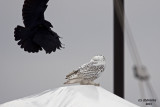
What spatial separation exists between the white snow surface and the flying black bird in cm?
16

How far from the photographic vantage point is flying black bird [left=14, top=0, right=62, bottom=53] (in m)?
0.82

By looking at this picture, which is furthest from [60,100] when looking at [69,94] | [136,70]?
[136,70]

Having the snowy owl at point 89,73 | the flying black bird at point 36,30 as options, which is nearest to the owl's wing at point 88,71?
the snowy owl at point 89,73

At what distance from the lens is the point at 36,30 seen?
2.73 ft

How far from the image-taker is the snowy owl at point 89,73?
731 mm

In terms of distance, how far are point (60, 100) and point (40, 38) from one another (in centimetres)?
24

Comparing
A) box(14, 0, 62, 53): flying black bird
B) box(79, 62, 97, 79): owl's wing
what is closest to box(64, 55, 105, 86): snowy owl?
box(79, 62, 97, 79): owl's wing

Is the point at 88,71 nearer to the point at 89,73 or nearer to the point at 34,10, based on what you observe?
the point at 89,73

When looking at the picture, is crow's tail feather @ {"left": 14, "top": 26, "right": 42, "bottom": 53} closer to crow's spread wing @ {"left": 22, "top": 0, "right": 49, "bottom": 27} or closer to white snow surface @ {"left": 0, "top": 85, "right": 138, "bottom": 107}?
crow's spread wing @ {"left": 22, "top": 0, "right": 49, "bottom": 27}

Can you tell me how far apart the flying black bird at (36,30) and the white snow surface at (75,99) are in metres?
0.16

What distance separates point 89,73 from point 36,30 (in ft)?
0.81

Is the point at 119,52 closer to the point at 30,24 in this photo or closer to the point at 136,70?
the point at 30,24

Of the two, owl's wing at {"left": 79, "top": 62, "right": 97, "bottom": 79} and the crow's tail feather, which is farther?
the crow's tail feather

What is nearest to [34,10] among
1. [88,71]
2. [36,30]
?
[36,30]
